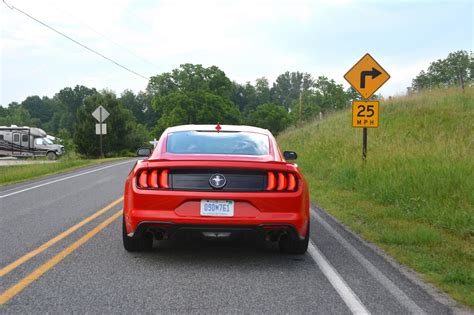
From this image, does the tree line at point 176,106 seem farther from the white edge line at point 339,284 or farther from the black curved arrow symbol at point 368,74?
the white edge line at point 339,284

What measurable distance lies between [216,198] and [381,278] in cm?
174

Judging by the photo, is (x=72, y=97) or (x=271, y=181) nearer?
(x=271, y=181)

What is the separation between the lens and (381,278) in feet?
15.2

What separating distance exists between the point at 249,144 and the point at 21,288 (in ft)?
9.35

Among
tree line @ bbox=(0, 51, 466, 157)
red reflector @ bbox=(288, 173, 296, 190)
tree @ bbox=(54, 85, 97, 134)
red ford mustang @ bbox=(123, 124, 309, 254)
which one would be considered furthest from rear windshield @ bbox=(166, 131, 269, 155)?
tree @ bbox=(54, 85, 97, 134)

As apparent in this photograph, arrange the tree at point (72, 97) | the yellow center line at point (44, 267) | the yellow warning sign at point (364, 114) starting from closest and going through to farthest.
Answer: the yellow center line at point (44, 267) → the yellow warning sign at point (364, 114) → the tree at point (72, 97)

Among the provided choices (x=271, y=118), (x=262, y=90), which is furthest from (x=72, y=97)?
(x=271, y=118)

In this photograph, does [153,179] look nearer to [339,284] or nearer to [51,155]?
[339,284]

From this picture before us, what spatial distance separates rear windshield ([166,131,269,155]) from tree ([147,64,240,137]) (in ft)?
217

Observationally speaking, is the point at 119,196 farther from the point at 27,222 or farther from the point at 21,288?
the point at 21,288

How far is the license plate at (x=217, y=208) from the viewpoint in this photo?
4879 mm

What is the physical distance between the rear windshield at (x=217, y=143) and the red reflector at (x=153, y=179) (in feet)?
1.66

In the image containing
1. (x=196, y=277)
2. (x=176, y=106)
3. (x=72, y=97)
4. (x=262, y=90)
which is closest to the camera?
(x=196, y=277)

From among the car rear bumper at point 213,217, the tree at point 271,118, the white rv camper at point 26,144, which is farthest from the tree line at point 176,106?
the car rear bumper at point 213,217
